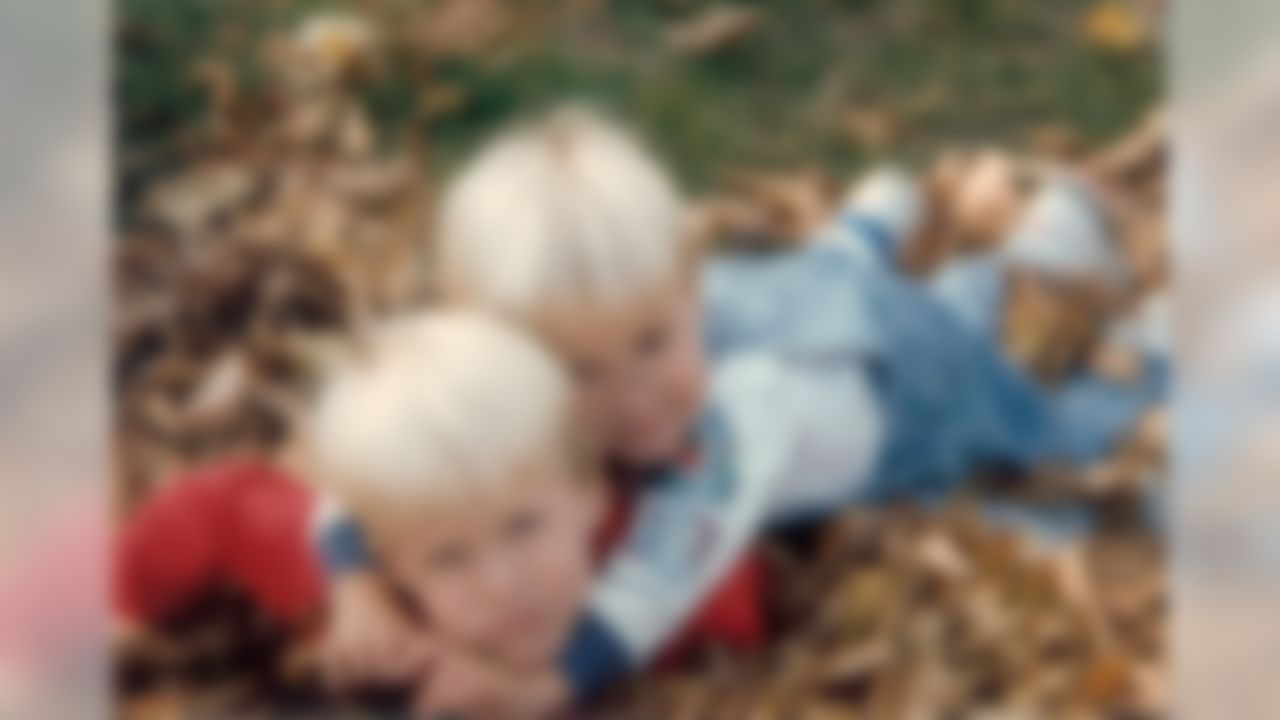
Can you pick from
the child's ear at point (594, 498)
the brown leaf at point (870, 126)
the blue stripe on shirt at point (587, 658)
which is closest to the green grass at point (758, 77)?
the brown leaf at point (870, 126)

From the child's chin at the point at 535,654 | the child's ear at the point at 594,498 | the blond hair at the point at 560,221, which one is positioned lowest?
the child's chin at the point at 535,654

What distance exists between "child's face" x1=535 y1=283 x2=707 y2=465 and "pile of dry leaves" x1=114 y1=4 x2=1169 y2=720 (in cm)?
7

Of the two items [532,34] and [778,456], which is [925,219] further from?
[532,34]

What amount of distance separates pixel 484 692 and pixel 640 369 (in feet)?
0.81

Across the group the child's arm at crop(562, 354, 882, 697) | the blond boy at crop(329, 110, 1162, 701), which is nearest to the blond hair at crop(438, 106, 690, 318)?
the blond boy at crop(329, 110, 1162, 701)

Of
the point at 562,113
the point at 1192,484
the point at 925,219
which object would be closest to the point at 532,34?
the point at 562,113

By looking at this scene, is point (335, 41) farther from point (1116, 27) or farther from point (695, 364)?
point (1116, 27)

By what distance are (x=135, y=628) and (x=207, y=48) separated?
393mm

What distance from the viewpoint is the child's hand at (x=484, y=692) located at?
1203 millimetres

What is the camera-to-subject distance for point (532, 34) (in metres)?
1.21

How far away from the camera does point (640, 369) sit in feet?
3.95

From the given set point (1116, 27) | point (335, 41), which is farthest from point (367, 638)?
point (1116, 27)

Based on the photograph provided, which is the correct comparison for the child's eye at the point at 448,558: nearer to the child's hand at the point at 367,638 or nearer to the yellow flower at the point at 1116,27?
the child's hand at the point at 367,638

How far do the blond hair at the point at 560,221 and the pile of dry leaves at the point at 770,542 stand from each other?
3cm
